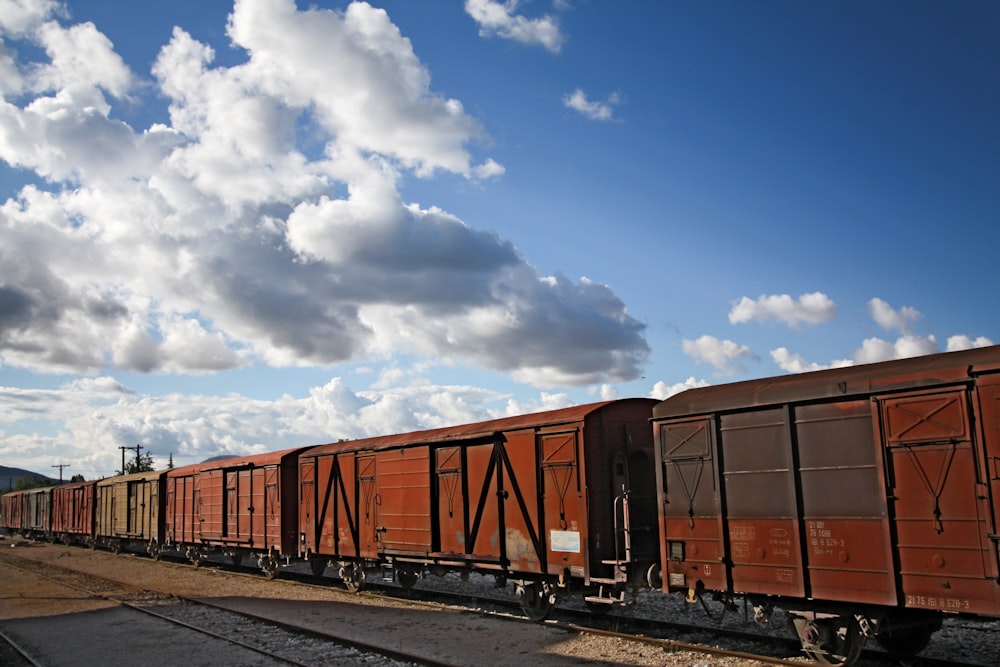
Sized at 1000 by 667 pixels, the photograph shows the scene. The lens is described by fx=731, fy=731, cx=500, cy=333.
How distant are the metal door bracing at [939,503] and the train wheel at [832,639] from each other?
51.6 inches

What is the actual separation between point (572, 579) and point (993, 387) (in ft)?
25.8

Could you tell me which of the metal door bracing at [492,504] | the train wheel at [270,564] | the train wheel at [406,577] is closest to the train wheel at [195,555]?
the train wheel at [270,564]

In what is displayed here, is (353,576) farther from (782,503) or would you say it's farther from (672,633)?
(782,503)

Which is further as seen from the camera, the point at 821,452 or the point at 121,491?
the point at 121,491

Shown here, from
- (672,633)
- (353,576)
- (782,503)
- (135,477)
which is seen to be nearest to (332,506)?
(353,576)

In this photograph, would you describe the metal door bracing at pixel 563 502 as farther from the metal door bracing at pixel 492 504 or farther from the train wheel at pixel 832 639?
the train wheel at pixel 832 639

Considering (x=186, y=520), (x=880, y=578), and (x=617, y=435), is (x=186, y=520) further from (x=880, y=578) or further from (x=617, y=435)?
(x=880, y=578)

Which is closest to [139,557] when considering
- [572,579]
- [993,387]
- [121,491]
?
[121,491]

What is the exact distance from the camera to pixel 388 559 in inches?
717

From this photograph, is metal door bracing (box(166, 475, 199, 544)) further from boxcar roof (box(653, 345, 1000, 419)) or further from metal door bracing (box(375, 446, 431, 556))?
boxcar roof (box(653, 345, 1000, 419))

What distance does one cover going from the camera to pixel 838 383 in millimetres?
9461

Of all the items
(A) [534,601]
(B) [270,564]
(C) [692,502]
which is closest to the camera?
(C) [692,502]

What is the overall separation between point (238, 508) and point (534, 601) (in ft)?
47.6

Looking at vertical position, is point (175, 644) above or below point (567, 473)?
below
